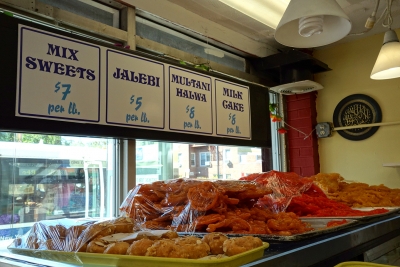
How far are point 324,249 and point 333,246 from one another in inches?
3.1

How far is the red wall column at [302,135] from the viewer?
3945 mm

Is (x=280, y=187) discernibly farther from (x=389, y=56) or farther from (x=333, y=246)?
(x=389, y=56)

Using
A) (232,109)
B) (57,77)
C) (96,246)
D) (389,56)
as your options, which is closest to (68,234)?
(96,246)

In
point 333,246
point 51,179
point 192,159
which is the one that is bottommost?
point 333,246

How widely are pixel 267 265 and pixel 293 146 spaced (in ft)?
10.8

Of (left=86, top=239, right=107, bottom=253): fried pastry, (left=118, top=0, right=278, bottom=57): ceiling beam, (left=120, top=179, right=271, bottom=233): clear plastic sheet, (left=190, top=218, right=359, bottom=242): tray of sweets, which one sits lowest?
(left=190, top=218, right=359, bottom=242): tray of sweets

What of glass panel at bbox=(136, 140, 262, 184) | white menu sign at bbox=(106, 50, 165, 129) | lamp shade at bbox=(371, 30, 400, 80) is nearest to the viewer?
white menu sign at bbox=(106, 50, 165, 129)

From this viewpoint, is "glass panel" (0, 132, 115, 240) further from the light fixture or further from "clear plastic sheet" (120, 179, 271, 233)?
the light fixture

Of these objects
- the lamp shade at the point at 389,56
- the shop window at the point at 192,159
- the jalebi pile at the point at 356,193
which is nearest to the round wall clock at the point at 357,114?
the lamp shade at the point at 389,56

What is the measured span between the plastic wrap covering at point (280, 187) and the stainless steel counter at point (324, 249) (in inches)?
11.9

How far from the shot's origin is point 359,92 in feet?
12.2

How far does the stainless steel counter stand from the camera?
1.01 meters

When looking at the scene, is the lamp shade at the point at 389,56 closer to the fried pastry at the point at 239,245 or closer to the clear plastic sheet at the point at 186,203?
the clear plastic sheet at the point at 186,203

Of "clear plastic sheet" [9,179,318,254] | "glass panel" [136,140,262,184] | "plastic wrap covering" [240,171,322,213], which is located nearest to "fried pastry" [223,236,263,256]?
"clear plastic sheet" [9,179,318,254]
